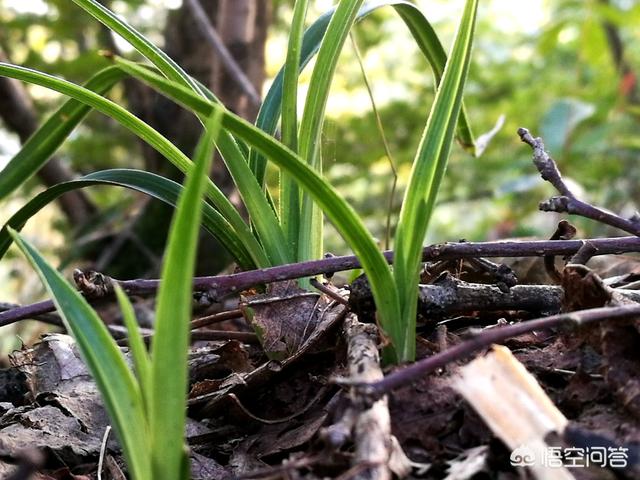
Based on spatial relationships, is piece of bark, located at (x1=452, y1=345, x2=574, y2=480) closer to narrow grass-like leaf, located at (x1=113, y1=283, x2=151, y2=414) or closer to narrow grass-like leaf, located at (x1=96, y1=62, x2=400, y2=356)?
narrow grass-like leaf, located at (x1=96, y1=62, x2=400, y2=356)

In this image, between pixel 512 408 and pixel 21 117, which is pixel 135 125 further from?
pixel 21 117

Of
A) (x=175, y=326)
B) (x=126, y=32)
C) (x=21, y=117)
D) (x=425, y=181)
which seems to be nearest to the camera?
(x=175, y=326)

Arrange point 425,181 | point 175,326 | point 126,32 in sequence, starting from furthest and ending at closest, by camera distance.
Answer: point 126,32 → point 425,181 → point 175,326

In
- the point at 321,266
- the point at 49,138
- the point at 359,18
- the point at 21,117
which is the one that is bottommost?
the point at 321,266

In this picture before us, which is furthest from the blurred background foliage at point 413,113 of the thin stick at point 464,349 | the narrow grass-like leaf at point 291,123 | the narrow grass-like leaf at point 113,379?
the narrow grass-like leaf at point 113,379

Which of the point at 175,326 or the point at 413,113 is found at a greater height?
the point at 413,113

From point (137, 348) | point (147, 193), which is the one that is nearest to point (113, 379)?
point (137, 348)

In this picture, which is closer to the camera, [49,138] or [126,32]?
[126,32]

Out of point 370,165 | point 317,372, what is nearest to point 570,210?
point 317,372
